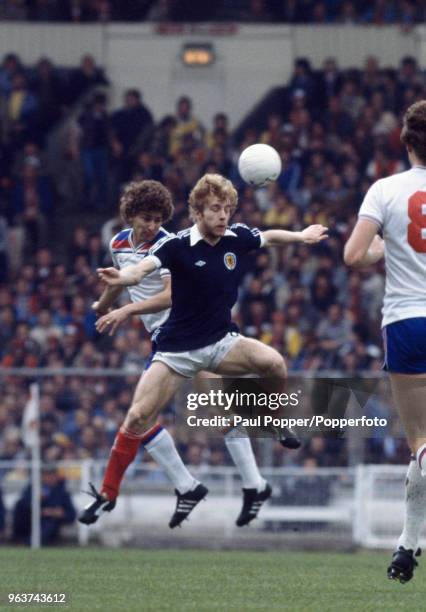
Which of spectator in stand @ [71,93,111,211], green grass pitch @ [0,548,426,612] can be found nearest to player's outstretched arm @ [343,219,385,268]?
green grass pitch @ [0,548,426,612]

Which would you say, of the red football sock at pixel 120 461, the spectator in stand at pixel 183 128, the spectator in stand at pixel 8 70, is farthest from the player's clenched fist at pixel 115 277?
the spectator in stand at pixel 8 70

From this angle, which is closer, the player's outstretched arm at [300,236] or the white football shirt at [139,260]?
the player's outstretched arm at [300,236]

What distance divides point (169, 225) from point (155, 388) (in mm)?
11103

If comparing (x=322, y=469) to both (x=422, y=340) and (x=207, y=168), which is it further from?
(x=422, y=340)

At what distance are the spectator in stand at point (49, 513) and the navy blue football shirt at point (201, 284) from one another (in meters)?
7.11

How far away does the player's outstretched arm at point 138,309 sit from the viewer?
368 inches

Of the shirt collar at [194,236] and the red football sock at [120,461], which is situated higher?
the shirt collar at [194,236]

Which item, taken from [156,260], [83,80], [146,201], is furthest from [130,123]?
[156,260]

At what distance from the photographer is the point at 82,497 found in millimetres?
17016

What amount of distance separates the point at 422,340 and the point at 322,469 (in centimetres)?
929

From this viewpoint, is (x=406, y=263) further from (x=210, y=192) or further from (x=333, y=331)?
(x=333, y=331)

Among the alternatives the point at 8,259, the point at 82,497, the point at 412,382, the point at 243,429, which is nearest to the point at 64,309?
the point at 8,259

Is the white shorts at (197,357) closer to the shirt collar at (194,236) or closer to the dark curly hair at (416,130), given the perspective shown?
the shirt collar at (194,236)

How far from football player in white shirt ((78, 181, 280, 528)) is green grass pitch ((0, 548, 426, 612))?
48cm
